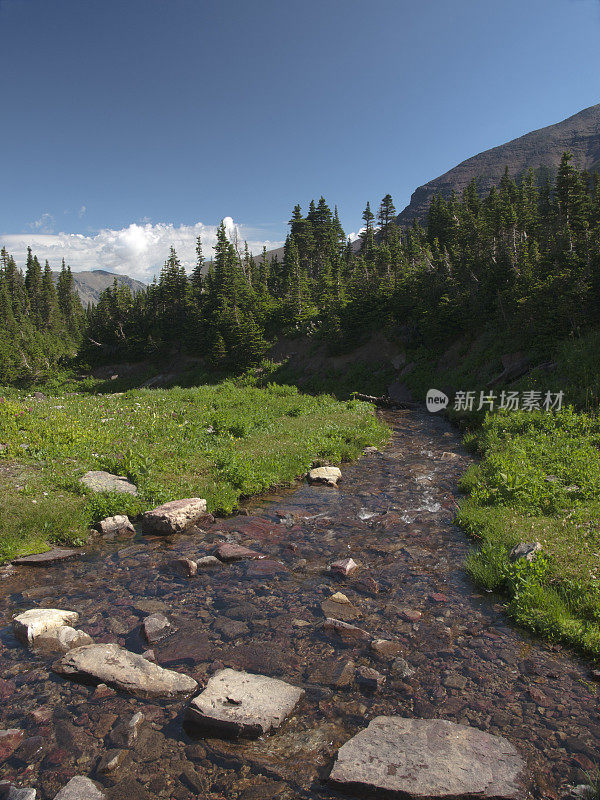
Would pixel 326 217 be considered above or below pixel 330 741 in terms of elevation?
above

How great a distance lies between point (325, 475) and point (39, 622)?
10246 millimetres

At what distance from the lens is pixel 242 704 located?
5340 millimetres

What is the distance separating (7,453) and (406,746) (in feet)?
48.1

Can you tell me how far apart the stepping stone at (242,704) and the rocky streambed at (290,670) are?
0.17 ft

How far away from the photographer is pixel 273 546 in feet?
34.5

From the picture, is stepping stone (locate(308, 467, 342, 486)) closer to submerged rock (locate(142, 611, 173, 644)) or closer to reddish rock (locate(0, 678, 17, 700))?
submerged rock (locate(142, 611, 173, 644))

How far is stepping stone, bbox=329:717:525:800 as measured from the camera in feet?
13.8

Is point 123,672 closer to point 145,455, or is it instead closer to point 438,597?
point 438,597

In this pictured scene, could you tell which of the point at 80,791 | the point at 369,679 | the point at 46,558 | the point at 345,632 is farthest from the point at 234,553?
the point at 80,791

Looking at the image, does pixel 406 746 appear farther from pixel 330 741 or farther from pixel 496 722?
pixel 496 722

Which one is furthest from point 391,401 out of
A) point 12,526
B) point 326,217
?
point 326,217

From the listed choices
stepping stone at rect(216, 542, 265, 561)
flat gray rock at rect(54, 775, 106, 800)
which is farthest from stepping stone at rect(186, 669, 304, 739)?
stepping stone at rect(216, 542, 265, 561)

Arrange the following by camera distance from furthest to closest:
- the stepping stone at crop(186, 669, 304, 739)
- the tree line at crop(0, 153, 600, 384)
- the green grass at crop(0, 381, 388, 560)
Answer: the tree line at crop(0, 153, 600, 384), the green grass at crop(0, 381, 388, 560), the stepping stone at crop(186, 669, 304, 739)

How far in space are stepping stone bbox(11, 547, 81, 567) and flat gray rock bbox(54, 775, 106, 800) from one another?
19.5ft
